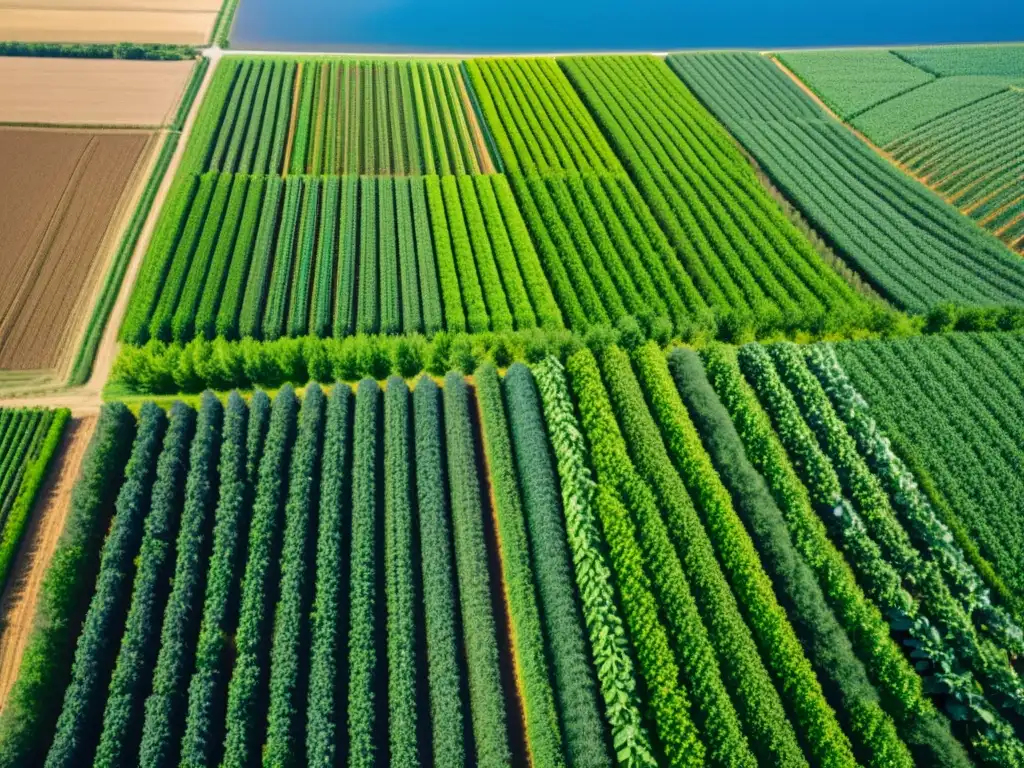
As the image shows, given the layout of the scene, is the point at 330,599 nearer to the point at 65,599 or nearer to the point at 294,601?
the point at 294,601

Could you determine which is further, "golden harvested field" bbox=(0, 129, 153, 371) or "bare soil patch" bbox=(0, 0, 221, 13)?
"bare soil patch" bbox=(0, 0, 221, 13)

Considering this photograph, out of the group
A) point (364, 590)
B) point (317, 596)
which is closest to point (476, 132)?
point (364, 590)

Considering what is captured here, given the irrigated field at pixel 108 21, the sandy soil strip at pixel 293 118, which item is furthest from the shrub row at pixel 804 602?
the irrigated field at pixel 108 21

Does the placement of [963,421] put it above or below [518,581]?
above

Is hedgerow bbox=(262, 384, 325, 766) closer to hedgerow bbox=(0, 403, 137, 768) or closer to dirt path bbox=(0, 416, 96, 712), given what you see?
hedgerow bbox=(0, 403, 137, 768)

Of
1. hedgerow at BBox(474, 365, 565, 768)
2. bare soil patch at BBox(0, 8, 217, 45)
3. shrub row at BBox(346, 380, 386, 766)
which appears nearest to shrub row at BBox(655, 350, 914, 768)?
hedgerow at BBox(474, 365, 565, 768)

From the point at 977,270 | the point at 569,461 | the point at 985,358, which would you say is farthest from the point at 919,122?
the point at 569,461

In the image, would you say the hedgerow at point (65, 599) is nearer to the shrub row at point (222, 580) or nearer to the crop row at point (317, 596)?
the crop row at point (317, 596)

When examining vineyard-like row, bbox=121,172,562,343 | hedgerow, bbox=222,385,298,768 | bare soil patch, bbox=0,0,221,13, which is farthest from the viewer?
bare soil patch, bbox=0,0,221,13
